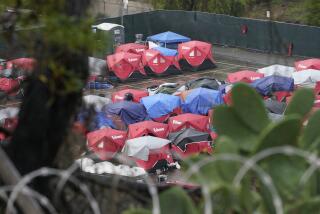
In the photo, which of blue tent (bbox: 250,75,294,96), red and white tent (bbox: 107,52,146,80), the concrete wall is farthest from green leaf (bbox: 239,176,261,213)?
the concrete wall

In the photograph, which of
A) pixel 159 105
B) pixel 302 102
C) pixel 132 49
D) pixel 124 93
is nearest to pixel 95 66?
pixel 302 102

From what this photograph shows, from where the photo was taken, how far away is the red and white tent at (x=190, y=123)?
17.5m

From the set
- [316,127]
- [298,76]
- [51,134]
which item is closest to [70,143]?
[51,134]

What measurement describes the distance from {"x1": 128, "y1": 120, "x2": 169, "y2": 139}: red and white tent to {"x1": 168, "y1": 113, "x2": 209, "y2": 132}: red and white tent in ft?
0.79

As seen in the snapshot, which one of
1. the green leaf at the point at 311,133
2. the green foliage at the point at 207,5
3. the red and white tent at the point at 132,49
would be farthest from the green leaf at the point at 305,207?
the green foliage at the point at 207,5

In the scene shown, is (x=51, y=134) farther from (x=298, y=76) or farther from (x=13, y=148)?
(x=298, y=76)

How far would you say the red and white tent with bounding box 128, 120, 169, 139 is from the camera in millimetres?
16903

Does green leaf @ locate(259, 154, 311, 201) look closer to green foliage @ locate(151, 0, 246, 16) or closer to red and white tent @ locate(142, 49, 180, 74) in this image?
red and white tent @ locate(142, 49, 180, 74)

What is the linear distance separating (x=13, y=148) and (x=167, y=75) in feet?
72.7

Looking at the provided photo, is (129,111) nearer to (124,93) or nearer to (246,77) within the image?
(124,93)

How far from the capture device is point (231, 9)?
29969mm

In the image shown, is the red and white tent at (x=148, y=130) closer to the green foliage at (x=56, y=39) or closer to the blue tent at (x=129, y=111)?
the blue tent at (x=129, y=111)

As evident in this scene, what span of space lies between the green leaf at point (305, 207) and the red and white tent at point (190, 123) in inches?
596

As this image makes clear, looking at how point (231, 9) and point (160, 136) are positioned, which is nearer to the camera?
point (160, 136)
